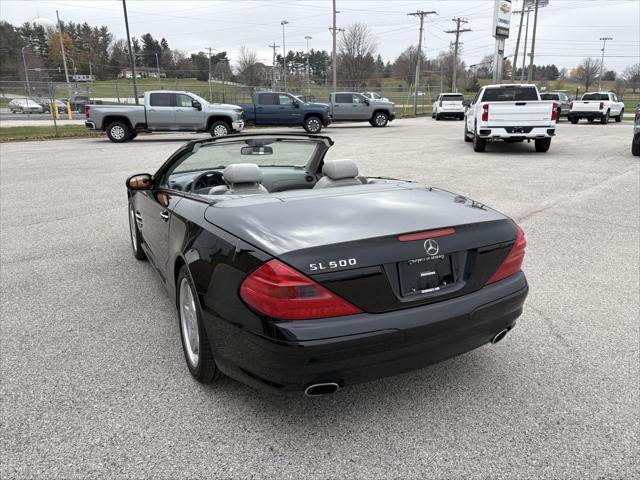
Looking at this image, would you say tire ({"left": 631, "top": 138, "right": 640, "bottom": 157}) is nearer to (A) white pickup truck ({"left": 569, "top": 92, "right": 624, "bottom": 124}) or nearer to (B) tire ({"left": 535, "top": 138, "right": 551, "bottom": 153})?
(B) tire ({"left": 535, "top": 138, "right": 551, "bottom": 153})

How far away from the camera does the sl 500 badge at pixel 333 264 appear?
2.14m

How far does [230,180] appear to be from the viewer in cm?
311

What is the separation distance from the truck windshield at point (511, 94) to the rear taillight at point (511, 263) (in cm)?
1324

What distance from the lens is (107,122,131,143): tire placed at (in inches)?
758

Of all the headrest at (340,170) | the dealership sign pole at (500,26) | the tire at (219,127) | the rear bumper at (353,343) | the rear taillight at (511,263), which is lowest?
the tire at (219,127)

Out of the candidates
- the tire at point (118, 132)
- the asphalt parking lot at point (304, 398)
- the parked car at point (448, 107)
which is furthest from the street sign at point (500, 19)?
the asphalt parking lot at point (304, 398)

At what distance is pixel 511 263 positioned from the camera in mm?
2711

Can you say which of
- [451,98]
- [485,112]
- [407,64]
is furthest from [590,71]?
[485,112]

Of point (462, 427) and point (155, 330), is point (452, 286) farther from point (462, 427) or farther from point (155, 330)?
point (155, 330)

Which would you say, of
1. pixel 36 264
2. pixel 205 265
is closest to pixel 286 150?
pixel 205 265

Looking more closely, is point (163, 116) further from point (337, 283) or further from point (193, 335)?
point (337, 283)

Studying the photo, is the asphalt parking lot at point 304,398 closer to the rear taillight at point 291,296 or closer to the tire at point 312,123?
the rear taillight at point 291,296

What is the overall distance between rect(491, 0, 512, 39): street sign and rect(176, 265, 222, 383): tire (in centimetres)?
3393

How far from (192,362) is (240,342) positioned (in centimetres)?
75
